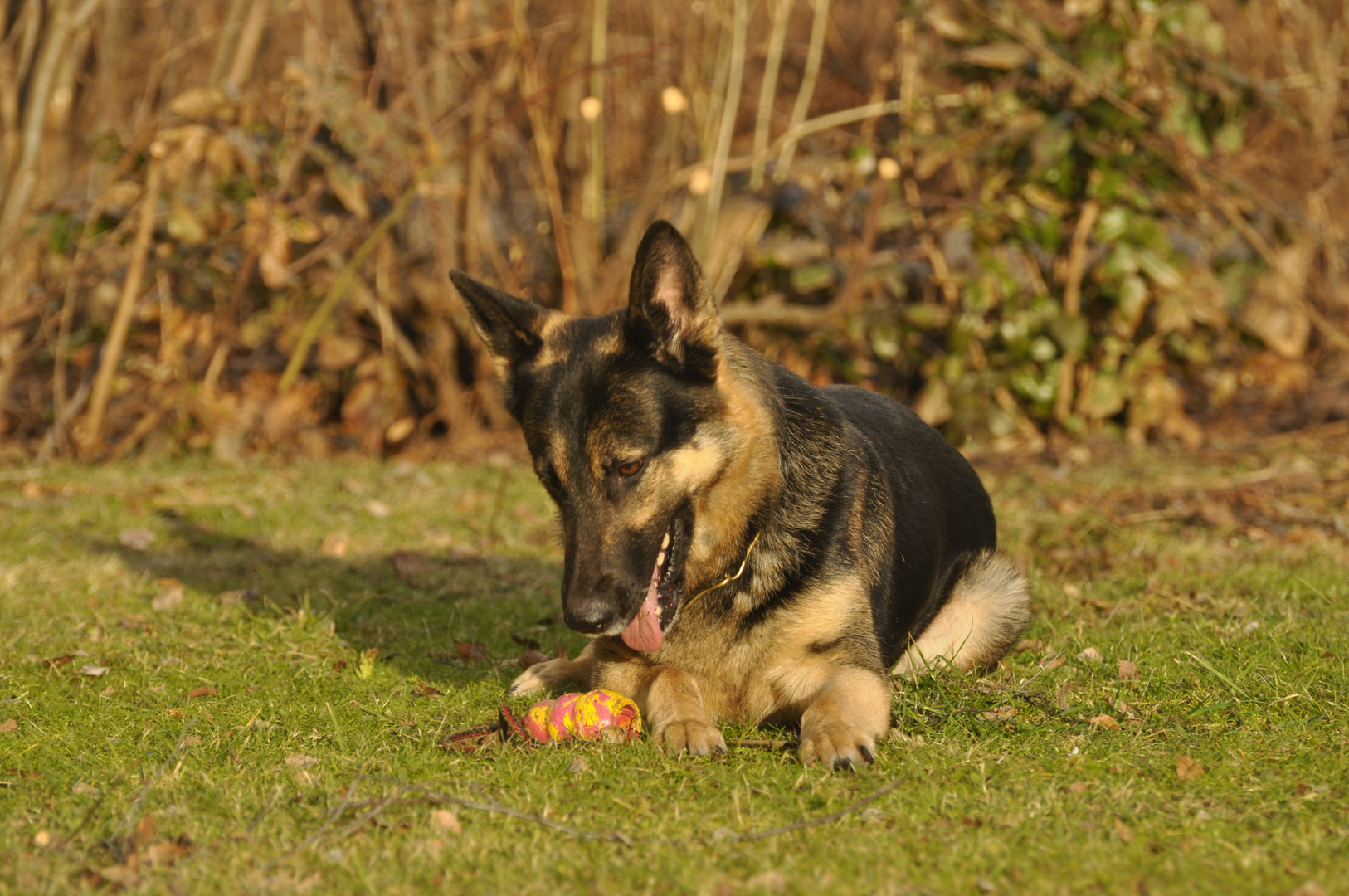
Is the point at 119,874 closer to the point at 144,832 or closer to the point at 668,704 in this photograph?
the point at 144,832

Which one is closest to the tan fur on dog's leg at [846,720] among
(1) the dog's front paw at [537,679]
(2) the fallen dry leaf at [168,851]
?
(1) the dog's front paw at [537,679]

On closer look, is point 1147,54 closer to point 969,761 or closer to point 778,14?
point 778,14

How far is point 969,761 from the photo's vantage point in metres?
3.59

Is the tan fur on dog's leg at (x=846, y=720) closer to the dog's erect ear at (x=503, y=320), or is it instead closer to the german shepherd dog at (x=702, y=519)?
the german shepherd dog at (x=702, y=519)

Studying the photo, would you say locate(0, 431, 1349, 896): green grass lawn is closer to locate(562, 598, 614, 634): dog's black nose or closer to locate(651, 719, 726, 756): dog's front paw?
locate(651, 719, 726, 756): dog's front paw

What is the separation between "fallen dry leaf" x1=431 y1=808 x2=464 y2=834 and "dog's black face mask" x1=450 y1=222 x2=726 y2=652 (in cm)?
69

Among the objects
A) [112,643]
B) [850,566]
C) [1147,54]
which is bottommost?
[112,643]

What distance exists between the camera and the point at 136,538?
7.40 meters

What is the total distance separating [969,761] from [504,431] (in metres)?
8.17

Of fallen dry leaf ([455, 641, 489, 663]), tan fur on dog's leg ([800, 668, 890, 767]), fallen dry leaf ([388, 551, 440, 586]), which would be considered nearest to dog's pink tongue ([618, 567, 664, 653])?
tan fur on dog's leg ([800, 668, 890, 767])

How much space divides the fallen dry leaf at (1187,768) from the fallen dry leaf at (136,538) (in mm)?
6041

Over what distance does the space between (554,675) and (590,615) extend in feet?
3.86

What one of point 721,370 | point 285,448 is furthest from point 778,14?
point 721,370

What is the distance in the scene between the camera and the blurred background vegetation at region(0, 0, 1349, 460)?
9125mm
